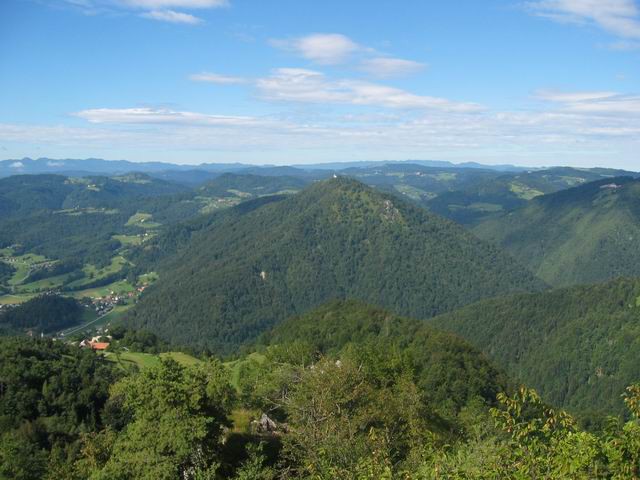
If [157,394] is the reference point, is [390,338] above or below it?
below

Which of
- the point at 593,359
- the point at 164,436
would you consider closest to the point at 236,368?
the point at 164,436

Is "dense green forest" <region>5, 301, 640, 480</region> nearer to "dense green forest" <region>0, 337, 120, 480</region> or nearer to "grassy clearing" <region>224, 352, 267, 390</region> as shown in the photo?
"dense green forest" <region>0, 337, 120, 480</region>

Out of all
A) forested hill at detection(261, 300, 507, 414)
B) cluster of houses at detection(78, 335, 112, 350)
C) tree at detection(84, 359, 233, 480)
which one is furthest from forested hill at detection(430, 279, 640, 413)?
tree at detection(84, 359, 233, 480)

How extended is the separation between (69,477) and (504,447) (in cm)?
2640

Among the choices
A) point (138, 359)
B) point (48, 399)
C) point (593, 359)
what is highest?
point (48, 399)

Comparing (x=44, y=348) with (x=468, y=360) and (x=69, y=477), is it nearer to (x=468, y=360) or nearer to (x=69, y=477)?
(x=69, y=477)

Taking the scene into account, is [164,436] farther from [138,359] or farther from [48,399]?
[138,359]

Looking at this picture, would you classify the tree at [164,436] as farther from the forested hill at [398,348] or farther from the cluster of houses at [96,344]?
the cluster of houses at [96,344]

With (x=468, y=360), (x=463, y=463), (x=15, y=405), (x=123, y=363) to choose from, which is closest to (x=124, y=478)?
(x=463, y=463)

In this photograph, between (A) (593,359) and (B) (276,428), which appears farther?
(A) (593,359)

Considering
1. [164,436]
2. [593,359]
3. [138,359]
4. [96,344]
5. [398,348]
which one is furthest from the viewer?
[593,359]

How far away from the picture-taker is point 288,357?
7638cm

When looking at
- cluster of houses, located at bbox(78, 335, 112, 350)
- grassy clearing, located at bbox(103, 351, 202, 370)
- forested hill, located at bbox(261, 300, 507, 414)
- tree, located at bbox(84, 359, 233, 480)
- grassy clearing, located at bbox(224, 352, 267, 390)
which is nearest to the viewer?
tree, located at bbox(84, 359, 233, 480)

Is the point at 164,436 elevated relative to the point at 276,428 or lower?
elevated
